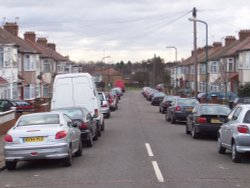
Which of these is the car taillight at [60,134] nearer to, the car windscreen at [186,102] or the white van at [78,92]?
the white van at [78,92]

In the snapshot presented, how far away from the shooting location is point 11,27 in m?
64.8

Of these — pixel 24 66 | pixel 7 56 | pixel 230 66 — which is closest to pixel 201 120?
pixel 7 56

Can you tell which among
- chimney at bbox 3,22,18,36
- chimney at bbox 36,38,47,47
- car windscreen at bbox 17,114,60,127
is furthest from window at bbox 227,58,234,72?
car windscreen at bbox 17,114,60,127

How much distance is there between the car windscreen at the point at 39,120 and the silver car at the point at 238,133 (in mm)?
4670

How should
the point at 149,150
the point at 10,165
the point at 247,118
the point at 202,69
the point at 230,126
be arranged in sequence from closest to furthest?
the point at 10,165 < the point at 247,118 < the point at 230,126 < the point at 149,150 < the point at 202,69

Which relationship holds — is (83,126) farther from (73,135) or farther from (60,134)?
(60,134)

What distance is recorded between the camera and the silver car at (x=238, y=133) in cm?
1524

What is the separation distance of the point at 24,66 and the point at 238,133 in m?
48.8

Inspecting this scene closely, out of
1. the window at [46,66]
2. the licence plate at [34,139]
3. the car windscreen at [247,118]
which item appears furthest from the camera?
the window at [46,66]

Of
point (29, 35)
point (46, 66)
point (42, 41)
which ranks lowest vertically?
point (46, 66)

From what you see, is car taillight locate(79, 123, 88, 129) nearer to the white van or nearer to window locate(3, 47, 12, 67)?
the white van

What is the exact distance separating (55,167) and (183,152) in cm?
482

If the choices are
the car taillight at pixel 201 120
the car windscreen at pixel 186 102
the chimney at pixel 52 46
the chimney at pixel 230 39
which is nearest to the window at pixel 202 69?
the chimney at pixel 230 39

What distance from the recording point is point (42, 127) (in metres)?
15.0
